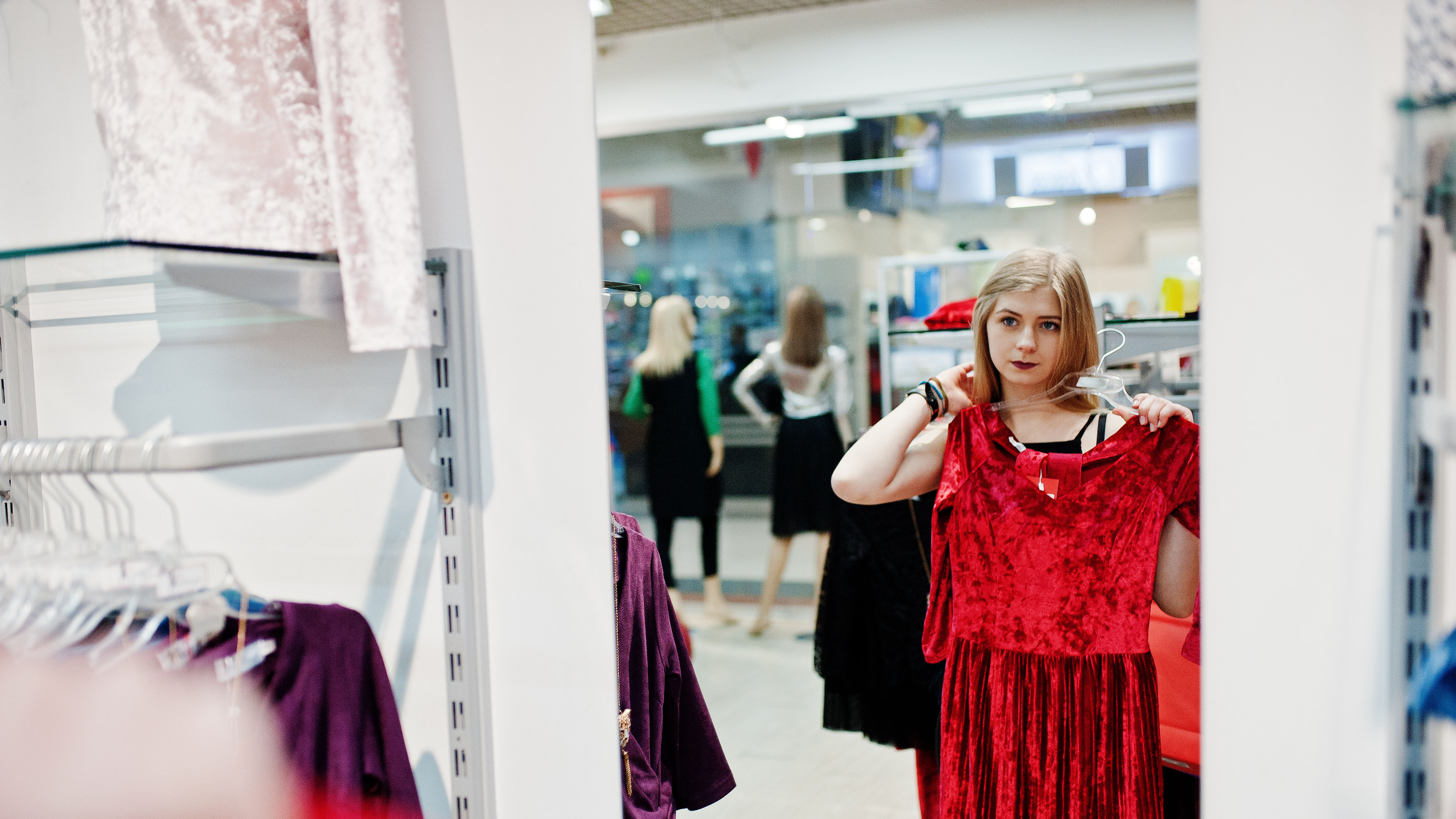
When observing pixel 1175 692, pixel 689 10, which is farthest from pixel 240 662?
pixel 689 10

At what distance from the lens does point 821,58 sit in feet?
12.5

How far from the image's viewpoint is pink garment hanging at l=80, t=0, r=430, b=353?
3.65 feet

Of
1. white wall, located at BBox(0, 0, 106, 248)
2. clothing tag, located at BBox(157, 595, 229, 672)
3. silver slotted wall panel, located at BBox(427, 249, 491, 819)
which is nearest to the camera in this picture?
clothing tag, located at BBox(157, 595, 229, 672)

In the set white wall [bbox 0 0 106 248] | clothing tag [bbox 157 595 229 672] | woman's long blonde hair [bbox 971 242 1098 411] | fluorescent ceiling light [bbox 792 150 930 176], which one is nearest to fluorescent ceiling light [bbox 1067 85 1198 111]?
woman's long blonde hair [bbox 971 242 1098 411]

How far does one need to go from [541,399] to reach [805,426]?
1.95 ft

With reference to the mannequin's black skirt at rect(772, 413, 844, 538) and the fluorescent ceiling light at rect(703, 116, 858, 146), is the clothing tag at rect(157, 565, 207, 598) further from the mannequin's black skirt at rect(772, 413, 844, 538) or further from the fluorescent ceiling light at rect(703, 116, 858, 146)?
the fluorescent ceiling light at rect(703, 116, 858, 146)

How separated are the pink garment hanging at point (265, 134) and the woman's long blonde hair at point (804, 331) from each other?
0.92m

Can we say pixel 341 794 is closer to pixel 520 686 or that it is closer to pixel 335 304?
pixel 520 686

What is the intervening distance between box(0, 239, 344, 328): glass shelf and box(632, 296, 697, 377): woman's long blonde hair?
2.18 ft

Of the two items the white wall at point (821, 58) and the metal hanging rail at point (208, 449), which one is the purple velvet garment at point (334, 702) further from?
the white wall at point (821, 58)

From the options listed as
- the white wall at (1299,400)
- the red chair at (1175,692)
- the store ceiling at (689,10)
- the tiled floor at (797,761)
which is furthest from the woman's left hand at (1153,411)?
the store ceiling at (689,10)

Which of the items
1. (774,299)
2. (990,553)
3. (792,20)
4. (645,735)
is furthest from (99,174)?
(774,299)

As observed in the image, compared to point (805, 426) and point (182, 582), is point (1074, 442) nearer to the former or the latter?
point (805, 426)

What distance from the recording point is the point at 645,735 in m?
1.34
